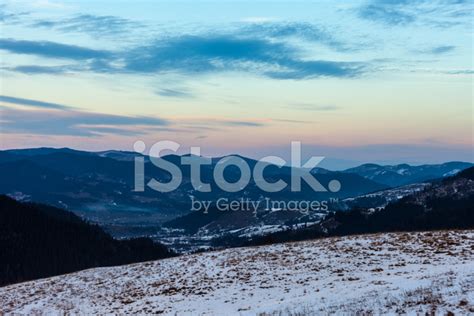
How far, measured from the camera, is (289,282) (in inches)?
1146

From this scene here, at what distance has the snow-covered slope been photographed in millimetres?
21938

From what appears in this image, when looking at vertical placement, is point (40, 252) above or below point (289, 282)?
below

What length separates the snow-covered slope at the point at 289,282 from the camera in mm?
21938

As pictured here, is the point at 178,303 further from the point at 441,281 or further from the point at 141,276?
the point at 441,281

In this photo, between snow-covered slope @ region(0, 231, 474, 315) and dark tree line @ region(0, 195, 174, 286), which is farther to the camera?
dark tree line @ region(0, 195, 174, 286)

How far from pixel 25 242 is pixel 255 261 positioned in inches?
6820

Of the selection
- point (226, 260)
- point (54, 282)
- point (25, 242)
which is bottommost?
point (25, 242)

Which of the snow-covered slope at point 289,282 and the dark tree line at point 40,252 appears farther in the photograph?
the dark tree line at point 40,252

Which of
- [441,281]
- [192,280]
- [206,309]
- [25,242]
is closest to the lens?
[441,281]

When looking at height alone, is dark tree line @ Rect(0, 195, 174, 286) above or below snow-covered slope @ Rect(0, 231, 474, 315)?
below

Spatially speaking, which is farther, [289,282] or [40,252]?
[40,252]

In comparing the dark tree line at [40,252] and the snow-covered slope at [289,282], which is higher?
the snow-covered slope at [289,282]

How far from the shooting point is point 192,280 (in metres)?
33.1

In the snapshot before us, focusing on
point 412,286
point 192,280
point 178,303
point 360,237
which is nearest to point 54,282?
point 192,280
